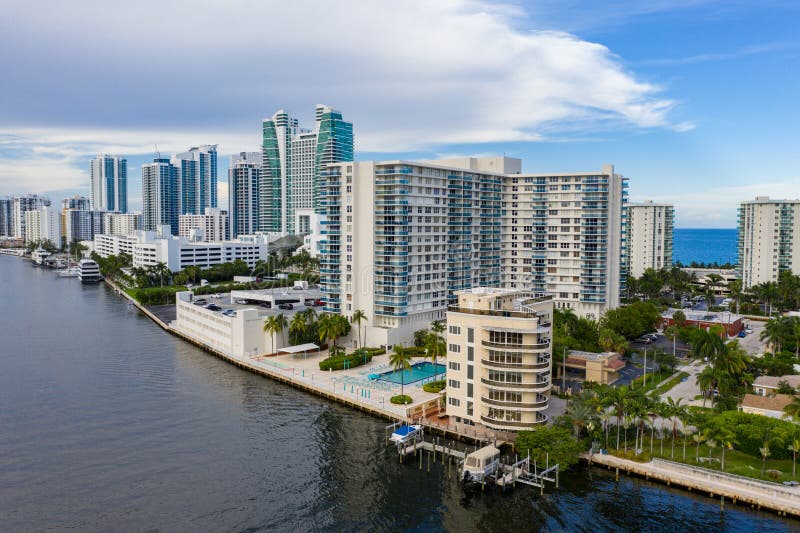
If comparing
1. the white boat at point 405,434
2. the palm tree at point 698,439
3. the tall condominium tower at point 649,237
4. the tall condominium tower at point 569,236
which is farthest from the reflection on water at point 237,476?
the tall condominium tower at point 649,237

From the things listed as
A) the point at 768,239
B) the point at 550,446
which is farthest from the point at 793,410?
the point at 768,239

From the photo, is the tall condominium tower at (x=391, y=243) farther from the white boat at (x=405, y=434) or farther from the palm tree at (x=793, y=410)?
the palm tree at (x=793, y=410)

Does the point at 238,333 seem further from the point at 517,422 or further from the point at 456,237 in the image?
the point at 517,422

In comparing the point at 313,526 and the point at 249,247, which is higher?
the point at 249,247

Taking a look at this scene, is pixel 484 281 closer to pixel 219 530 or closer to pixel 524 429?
pixel 524 429

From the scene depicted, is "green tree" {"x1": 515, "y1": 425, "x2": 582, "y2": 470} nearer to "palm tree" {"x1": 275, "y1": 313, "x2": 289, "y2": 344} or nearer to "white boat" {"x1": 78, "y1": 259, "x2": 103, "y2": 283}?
"palm tree" {"x1": 275, "y1": 313, "x2": 289, "y2": 344}

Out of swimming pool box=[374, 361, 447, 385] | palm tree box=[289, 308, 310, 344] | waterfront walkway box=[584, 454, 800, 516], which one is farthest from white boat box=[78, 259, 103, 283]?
waterfront walkway box=[584, 454, 800, 516]

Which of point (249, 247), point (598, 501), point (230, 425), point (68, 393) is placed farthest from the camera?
point (249, 247)

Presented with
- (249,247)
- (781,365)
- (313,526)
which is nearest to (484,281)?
(781,365)
